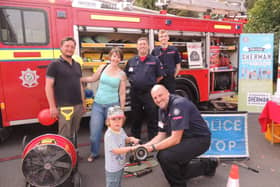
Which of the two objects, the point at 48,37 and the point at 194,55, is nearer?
the point at 48,37

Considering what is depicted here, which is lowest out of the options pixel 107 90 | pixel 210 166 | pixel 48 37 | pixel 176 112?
pixel 210 166

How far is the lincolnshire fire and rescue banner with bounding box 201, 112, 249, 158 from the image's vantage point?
3414 millimetres

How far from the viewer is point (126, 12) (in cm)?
451

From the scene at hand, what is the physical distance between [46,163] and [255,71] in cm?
566

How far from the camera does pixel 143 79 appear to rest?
368 cm

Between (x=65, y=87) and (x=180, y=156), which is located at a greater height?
(x=65, y=87)

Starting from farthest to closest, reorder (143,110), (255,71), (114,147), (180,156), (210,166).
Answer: (255,71), (143,110), (210,166), (180,156), (114,147)

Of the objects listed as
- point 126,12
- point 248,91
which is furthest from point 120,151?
point 248,91

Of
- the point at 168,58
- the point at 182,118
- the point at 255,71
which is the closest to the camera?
the point at 182,118

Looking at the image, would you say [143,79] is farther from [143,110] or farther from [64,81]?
[64,81]

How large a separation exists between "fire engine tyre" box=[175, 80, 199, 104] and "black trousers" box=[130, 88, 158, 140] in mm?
1656

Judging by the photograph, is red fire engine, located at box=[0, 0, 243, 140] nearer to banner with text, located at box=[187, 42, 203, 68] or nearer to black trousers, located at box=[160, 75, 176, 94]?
banner with text, located at box=[187, 42, 203, 68]

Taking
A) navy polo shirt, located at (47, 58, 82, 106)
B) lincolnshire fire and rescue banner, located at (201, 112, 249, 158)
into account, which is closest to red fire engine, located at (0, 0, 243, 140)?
navy polo shirt, located at (47, 58, 82, 106)

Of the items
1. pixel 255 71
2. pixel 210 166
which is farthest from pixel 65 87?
pixel 255 71
